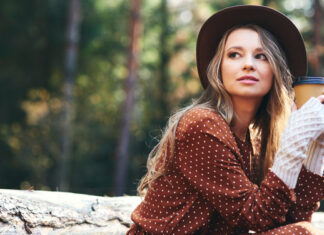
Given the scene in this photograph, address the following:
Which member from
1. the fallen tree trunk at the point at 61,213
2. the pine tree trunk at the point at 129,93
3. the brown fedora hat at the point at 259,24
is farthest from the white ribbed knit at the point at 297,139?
the pine tree trunk at the point at 129,93

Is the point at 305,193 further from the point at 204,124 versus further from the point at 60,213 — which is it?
the point at 60,213

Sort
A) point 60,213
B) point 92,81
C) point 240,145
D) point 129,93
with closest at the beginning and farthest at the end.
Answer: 1. point 240,145
2. point 60,213
3. point 129,93
4. point 92,81

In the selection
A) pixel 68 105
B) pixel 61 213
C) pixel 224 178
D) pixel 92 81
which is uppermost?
pixel 224 178

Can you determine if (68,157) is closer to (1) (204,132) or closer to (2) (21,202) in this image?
(2) (21,202)

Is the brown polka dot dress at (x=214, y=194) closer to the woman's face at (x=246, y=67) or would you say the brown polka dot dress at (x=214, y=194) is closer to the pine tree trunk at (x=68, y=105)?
the woman's face at (x=246, y=67)

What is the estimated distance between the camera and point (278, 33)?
2.62 m

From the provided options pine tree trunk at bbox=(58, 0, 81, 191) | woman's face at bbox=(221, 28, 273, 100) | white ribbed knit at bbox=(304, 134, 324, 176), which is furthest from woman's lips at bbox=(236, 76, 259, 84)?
pine tree trunk at bbox=(58, 0, 81, 191)

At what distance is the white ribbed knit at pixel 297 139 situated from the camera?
6.86 feet

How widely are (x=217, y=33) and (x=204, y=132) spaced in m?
0.75

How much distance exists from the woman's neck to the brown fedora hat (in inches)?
14.1

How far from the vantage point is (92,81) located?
62.3 ft

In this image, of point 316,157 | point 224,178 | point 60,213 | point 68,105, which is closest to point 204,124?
point 224,178

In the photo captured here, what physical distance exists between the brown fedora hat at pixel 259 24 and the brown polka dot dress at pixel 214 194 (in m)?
0.57

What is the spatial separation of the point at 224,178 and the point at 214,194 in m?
0.09
